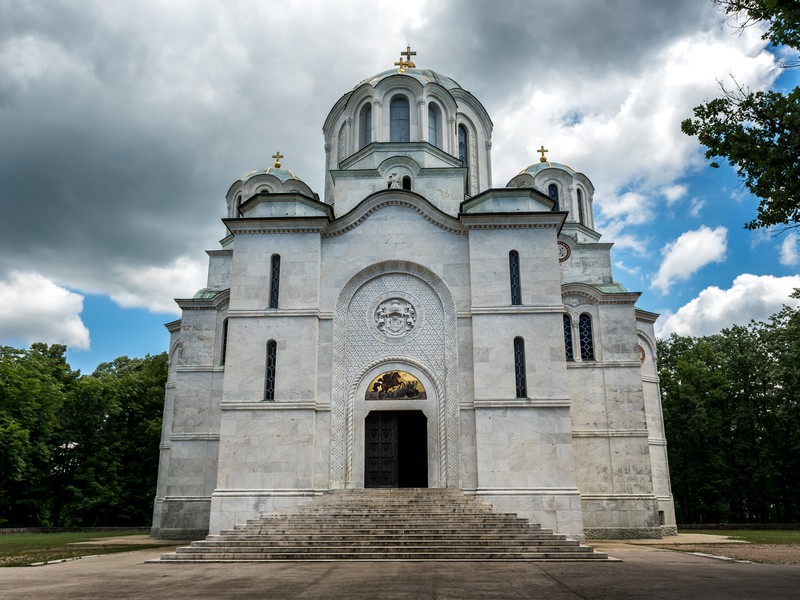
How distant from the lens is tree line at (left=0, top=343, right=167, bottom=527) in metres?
27.4

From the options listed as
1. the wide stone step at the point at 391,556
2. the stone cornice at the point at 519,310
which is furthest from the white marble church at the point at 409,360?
the wide stone step at the point at 391,556

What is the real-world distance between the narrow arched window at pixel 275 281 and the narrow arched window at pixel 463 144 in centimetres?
874

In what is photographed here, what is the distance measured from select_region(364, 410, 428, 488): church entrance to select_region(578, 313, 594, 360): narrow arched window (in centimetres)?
665

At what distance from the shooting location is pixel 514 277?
57.9 feet

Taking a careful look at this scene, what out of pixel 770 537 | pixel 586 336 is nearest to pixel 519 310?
pixel 586 336

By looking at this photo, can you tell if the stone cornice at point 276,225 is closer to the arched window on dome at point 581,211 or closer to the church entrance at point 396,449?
the church entrance at point 396,449

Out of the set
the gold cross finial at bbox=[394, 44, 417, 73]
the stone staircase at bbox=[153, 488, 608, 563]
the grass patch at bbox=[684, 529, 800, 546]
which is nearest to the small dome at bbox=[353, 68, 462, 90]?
the gold cross finial at bbox=[394, 44, 417, 73]

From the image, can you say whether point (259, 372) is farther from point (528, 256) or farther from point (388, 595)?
point (388, 595)

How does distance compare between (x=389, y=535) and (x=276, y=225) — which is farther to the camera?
(x=276, y=225)

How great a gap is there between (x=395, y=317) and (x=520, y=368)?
3.64m

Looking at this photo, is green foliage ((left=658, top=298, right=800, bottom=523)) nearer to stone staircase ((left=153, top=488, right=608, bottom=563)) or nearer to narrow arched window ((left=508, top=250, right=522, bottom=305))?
narrow arched window ((left=508, top=250, right=522, bottom=305))

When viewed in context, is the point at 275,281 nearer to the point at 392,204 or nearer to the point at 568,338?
the point at 392,204

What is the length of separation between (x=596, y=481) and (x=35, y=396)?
20925 millimetres

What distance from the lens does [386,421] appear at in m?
17.4
